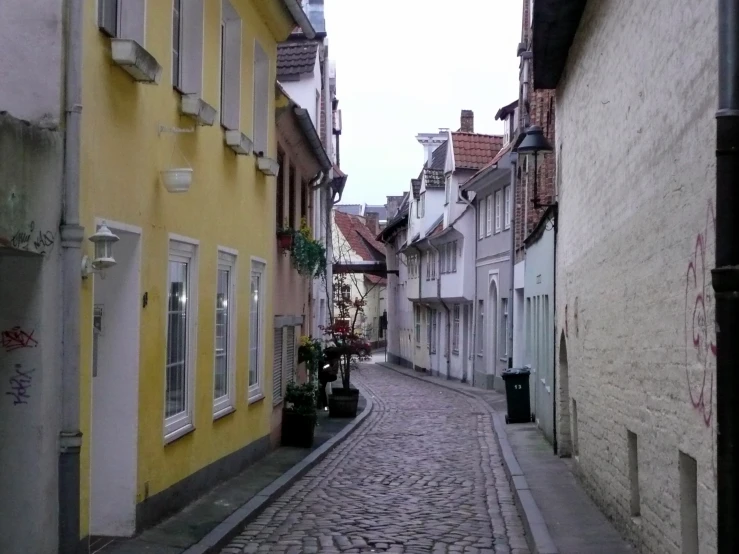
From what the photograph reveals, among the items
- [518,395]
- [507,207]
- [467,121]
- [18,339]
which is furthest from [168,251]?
[467,121]

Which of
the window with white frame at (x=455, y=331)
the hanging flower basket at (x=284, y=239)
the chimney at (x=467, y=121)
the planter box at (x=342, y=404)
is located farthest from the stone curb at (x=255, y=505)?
the chimney at (x=467, y=121)

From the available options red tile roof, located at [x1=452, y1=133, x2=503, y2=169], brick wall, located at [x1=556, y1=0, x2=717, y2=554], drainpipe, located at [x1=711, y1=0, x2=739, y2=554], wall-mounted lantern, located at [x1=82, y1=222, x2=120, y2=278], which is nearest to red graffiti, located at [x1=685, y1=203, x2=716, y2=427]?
brick wall, located at [x1=556, y1=0, x2=717, y2=554]

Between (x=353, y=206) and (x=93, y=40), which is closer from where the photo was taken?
(x=93, y=40)

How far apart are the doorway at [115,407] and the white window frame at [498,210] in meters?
22.5

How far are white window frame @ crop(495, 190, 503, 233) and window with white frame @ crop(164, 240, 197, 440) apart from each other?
20.5 m

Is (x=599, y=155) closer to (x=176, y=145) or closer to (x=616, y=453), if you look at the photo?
(x=616, y=453)

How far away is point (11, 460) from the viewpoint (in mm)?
6766

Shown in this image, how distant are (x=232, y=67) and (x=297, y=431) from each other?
630 cm

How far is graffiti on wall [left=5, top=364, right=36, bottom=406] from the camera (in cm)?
673

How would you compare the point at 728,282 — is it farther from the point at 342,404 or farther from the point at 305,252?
the point at 342,404

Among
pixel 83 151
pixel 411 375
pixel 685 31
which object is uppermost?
pixel 685 31

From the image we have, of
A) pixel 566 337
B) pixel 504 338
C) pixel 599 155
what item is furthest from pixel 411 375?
pixel 599 155

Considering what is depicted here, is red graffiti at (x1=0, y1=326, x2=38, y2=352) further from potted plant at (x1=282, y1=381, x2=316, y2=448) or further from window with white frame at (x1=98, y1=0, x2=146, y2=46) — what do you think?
potted plant at (x1=282, y1=381, x2=316, y2=448)

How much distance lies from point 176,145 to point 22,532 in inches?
172
